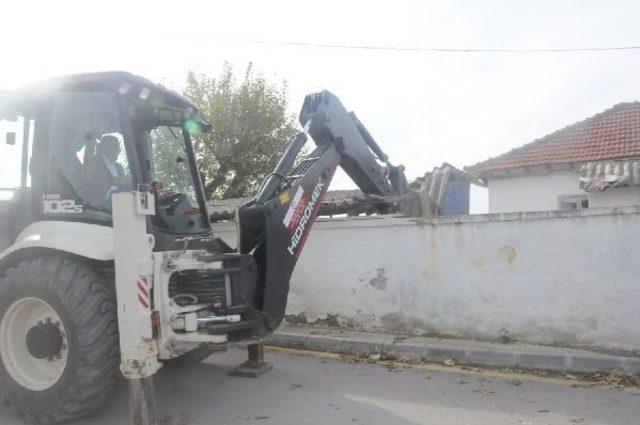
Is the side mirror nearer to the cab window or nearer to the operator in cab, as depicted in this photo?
the cab window

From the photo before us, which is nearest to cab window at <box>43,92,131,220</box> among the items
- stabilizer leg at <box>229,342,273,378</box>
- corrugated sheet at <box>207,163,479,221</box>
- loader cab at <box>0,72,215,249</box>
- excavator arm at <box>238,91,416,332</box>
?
loader cab at <box>0,72,215,249</box>

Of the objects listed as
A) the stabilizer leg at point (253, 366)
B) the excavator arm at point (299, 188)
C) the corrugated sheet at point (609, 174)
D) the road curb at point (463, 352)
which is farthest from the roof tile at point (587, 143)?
the stabilizer leg at point (253, 366)

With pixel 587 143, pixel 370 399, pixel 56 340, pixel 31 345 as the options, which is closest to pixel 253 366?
pixel 370 399

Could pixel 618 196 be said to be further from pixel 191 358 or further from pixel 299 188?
pixel 191 358

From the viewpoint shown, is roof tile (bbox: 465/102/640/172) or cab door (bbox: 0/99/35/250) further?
roof tile (bbox: 465/102/640/172)

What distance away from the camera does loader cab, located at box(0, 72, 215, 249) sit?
4777 mm

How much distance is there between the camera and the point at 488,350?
639 cm

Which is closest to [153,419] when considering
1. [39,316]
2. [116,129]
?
[39,316]

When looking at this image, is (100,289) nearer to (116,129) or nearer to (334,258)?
(116,129)

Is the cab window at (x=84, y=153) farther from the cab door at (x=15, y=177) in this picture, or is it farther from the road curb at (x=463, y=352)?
the road curb at (x=463, y=352)

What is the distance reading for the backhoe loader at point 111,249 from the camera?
4.24 m

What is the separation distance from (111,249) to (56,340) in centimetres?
86

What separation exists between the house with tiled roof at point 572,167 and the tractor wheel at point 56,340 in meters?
12.7

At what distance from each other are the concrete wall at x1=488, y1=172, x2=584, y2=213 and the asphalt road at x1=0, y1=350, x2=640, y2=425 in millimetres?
10574
